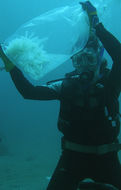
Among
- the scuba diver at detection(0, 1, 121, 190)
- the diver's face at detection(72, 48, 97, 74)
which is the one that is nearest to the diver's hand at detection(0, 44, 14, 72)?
the scuba diver at detection(0, 1, 121, 190)

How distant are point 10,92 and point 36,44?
103819mm

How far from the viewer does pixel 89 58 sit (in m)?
2.94

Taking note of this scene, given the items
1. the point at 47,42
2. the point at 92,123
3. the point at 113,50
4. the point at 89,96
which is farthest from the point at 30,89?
the point at 113,50

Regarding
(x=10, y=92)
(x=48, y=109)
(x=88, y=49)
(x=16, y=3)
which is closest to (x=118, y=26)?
(x=16, y=3)

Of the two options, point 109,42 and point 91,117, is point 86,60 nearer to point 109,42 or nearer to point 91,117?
point 109,42

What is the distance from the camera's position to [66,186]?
2805 millimetres

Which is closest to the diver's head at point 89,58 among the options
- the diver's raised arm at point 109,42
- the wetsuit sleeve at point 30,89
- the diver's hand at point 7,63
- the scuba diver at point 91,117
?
the scuba diver at point 91,117

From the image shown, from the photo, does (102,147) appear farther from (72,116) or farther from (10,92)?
(10,92)

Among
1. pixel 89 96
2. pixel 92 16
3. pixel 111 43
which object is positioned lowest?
pixel 89 96

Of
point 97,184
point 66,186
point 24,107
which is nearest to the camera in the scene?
point 97,184

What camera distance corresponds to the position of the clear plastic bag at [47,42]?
3.03 meters

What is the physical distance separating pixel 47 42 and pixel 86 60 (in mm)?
610

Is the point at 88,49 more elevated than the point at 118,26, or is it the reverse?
the point at 118,26

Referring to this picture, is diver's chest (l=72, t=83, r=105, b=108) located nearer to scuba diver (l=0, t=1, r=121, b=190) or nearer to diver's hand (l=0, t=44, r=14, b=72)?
scuba diver (l=0, t=1, r=121, b=190)
